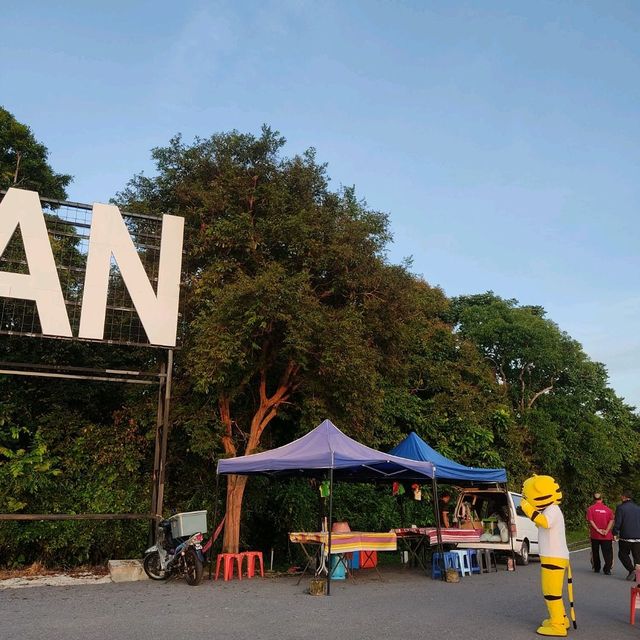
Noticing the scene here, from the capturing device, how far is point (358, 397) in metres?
13.7

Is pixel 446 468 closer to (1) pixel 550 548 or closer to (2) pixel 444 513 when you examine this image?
(2) pixel 444 513

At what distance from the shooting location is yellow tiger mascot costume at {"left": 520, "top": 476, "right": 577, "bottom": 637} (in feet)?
22.2

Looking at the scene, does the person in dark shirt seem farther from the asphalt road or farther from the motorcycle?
the motorcycle

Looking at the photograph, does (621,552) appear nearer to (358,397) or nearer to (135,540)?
(358,397)

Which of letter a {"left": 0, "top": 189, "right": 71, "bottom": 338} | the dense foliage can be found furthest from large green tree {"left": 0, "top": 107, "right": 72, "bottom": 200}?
letter a {"left": 0, "top": 189, "right": 71, "bottom": 338}

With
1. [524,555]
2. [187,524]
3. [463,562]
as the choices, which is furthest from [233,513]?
[524,555]

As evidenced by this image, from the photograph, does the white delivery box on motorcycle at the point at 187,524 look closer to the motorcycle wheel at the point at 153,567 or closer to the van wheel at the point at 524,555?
the motorcycle wheel at the point at 153,567

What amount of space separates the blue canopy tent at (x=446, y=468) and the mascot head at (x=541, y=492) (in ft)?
15.6

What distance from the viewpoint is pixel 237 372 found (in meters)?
13.8

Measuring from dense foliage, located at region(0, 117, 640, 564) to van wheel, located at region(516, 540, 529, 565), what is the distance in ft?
9.82

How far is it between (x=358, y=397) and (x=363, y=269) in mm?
2964

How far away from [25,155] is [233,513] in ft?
44.0

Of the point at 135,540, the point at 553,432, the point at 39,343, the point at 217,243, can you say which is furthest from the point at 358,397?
the point at 553,432

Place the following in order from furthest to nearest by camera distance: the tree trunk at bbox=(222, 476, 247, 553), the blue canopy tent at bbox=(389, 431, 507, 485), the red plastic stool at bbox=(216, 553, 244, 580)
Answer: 1. the tree trunk at bbox=(222, 476, 247, 553)
2. the blue canopy tent at bbox=(389, 431, 507, 485)
3. the red plastic stool at bbox=(216, 553, 244, 580)
